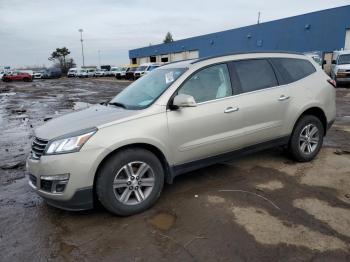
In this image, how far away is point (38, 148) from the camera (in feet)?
12.6

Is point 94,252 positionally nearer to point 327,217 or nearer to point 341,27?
point 327,217

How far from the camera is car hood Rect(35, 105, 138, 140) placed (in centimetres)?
379

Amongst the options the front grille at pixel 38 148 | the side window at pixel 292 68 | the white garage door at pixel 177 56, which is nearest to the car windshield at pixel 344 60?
the side window at pixel 292 68

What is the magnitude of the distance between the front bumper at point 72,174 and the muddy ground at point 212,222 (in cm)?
32

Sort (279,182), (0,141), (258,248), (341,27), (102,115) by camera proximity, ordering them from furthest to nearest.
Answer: (341,27) → (0,141) → (279,182) → (102,115) → (258,248)

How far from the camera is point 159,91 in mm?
4312

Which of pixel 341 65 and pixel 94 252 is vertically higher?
pixel 341 65

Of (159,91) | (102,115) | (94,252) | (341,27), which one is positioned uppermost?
(341,27)

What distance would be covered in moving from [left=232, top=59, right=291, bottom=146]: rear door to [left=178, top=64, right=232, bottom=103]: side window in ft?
0.65

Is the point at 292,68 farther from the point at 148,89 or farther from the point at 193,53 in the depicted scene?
the point at 193,53

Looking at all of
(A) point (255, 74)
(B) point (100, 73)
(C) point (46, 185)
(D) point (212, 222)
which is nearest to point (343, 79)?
(A) point (255, 74)

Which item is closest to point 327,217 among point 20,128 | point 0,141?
point 0,141

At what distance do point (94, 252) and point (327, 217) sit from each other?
2.49 metres

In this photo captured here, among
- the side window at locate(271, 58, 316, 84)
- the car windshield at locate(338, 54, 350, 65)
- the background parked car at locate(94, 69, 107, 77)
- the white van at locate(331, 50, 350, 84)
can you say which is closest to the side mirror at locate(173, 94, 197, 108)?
the side window at locate(271, 58, 316, 84)
